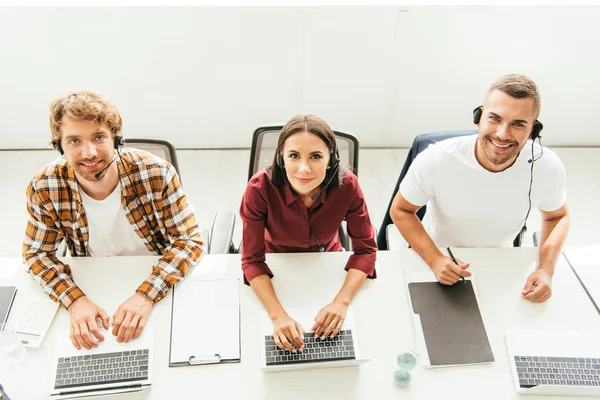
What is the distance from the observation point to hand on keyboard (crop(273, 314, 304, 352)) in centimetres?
157

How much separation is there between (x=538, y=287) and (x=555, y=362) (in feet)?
0.83

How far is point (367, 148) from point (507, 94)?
175 centimetres

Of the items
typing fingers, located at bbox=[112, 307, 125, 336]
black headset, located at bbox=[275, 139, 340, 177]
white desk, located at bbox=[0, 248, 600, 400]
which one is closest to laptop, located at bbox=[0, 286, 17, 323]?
white desk, located at bbox=[0, 248, 600, 400]

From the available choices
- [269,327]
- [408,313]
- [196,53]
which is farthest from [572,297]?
[196,53]

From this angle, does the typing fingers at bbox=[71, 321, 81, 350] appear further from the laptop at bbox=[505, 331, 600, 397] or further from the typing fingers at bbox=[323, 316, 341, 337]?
the laptop at bbox=[505, 331, 600, 397]

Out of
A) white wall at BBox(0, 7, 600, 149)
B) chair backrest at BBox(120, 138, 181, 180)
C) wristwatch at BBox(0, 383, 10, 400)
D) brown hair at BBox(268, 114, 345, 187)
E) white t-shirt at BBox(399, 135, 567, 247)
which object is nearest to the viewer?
wristwatch at BBox(0, 383, 10, 400)

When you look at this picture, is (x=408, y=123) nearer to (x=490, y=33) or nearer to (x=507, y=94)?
(x=490, y=33)

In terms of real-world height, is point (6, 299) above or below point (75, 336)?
above

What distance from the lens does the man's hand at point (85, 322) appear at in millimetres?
1583

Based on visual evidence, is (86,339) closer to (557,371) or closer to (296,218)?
(296,218)

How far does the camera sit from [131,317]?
5.35 feet

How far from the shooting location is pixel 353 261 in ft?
5.89

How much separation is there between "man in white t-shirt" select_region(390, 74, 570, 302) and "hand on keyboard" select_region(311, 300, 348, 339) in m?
0.39

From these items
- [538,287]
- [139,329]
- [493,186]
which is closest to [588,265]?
[538,287]
